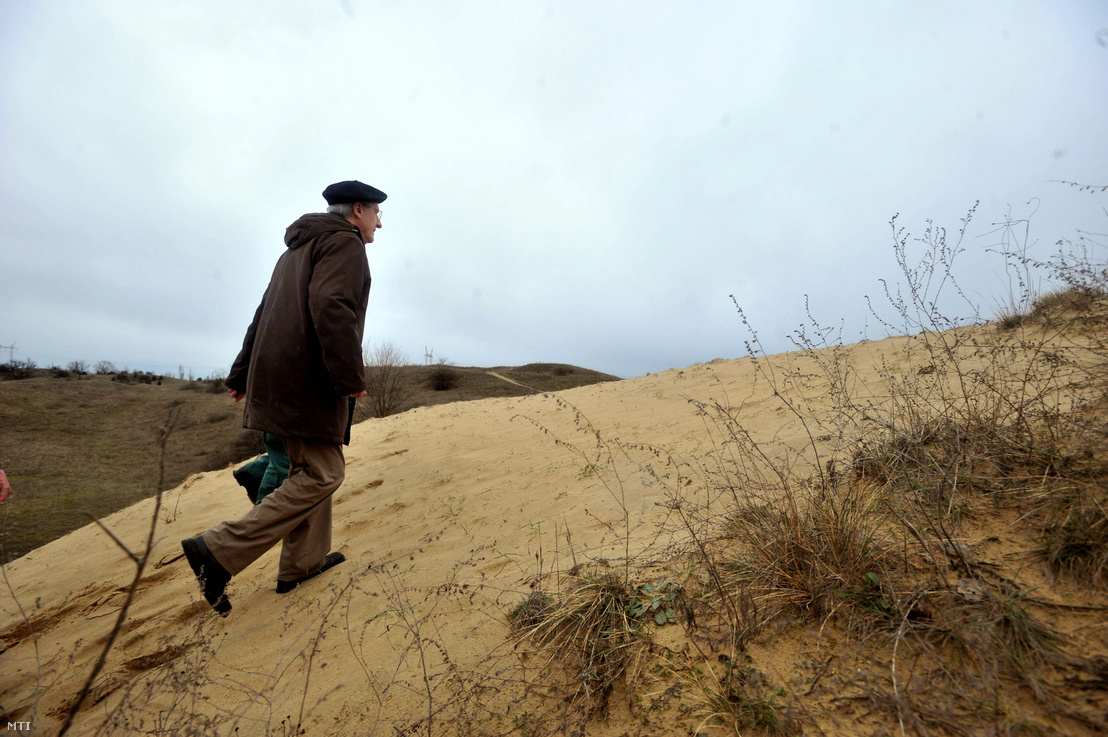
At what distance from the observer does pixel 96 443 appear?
37.7 ft

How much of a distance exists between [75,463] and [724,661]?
40.9 ft

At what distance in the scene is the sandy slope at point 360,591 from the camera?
1852 mm

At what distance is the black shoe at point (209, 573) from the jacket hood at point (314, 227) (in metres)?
1.54

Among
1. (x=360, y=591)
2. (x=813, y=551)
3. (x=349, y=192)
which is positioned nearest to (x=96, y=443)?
(x=349, y=192)

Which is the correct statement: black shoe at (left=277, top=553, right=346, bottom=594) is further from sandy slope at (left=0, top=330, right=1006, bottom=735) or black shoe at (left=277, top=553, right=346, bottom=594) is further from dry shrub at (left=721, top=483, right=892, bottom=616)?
dry shrub at (left=721, top=483, right=892, bottom=616)

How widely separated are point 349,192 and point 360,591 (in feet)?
6.79

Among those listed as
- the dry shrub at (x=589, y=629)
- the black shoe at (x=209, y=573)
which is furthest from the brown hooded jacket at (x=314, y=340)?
the dry shrub at (x=589, y=629)

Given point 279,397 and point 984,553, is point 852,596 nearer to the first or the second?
point 984,553

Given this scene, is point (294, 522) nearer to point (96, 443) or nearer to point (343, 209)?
point (343, 209)

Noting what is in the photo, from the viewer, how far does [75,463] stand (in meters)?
9.78

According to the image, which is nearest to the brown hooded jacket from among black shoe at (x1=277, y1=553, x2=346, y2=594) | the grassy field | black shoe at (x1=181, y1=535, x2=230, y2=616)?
black shoe at (x1=181, y1=535, x2=230, y2=616)

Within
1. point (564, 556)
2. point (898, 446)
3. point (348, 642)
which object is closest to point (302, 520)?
point (348, 642)

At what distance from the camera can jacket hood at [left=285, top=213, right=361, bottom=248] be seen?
9.23 ft

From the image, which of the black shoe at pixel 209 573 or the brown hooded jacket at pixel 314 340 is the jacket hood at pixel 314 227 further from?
the black shoe at pixel 209 573
